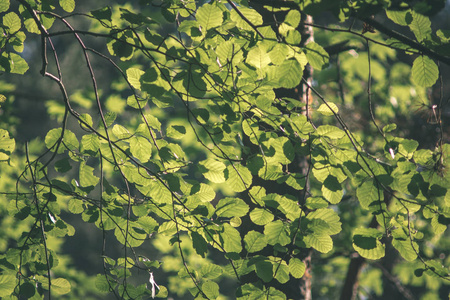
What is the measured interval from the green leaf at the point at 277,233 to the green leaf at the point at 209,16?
2.50 ft

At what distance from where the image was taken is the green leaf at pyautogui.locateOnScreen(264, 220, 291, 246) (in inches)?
55.9

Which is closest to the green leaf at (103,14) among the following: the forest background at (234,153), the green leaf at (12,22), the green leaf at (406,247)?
the forest background at (234,153)

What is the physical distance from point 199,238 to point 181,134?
1.44 ft

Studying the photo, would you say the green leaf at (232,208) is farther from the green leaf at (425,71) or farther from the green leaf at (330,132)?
the green leaf at (425,71)

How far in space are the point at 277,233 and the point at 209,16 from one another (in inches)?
32.9

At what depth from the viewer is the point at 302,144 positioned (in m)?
1.41

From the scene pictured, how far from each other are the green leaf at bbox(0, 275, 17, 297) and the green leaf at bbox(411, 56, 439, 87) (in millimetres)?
1865

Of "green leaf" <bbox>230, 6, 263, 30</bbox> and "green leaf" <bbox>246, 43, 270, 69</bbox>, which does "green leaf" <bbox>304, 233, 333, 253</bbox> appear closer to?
"green leaf" <bbox>246, 43, 270, 69</bbox>

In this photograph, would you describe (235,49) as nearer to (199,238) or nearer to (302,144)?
(302,144)

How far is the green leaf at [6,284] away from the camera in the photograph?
162 cm

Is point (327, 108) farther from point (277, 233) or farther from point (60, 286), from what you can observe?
point (60, 286)

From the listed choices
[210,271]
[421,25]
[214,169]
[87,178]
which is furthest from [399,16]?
[87,178]

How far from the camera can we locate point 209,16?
3.93 ft

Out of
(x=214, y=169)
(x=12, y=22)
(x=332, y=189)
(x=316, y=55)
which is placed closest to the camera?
(x=316, y=55)
